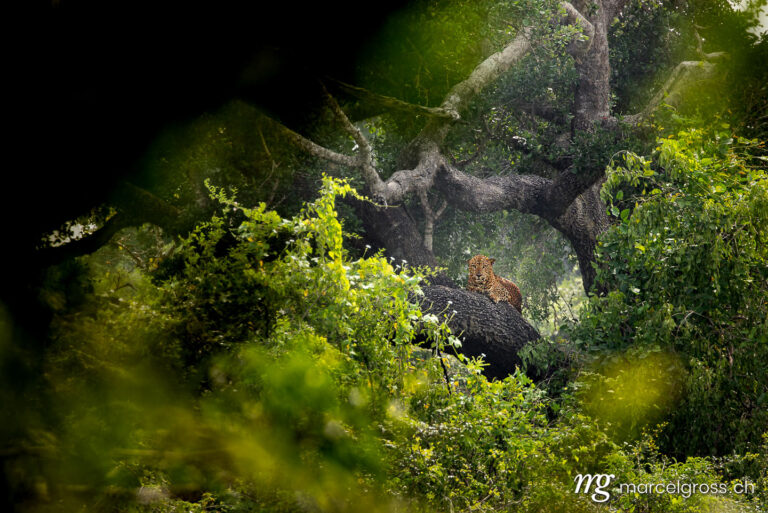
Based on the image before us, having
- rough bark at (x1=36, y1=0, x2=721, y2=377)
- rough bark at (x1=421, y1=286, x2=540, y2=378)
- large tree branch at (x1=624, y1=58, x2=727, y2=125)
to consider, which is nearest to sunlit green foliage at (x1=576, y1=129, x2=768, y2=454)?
rough bark at (x1=421, y1=286, x2=540, y2=378)

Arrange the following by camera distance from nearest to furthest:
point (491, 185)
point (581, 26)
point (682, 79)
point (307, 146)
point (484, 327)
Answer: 1. point (307, 146)
2. point (484, 327)
3. point (682, 79)
4. point (581, 26)
5. point (491, 185)

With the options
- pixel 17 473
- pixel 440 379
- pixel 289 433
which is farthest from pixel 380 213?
pixel 17 473

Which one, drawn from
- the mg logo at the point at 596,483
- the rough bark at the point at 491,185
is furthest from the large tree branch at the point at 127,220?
the mg logo at the point at 596,483

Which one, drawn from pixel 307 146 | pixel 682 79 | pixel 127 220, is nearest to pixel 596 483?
pixel 127 220

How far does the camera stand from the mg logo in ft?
16.2

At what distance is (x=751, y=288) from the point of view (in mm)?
6738

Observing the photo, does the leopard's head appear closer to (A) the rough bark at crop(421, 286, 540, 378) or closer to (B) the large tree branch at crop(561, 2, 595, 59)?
(A) the rough bark at crop(421, 286, 540, 378)

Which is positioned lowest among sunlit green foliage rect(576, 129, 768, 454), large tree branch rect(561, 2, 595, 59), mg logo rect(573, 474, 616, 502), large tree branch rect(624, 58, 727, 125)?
mg logo rect(573, 474, 616, 502)

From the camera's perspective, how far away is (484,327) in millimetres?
9531

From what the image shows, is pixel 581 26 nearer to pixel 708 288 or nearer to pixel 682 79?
pixel 682 79

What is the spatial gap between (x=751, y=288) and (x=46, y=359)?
658cm

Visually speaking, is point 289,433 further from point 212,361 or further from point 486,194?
point 486,194

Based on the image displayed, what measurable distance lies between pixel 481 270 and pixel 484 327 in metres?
1.84

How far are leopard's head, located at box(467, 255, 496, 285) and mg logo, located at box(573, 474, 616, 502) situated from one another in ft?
19.6
